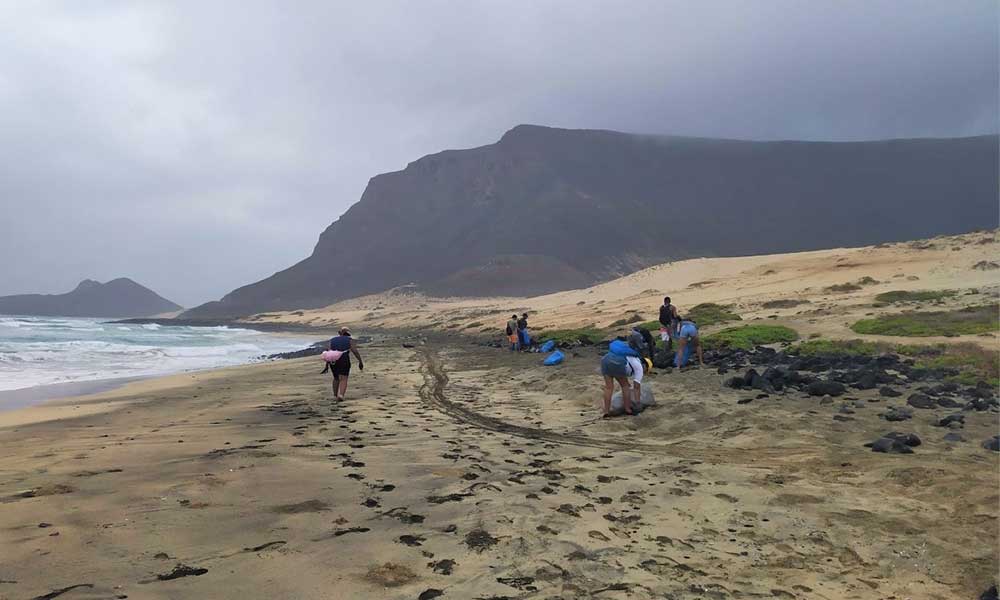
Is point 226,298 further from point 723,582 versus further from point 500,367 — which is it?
point 723,582

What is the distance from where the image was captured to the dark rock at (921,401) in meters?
8.20

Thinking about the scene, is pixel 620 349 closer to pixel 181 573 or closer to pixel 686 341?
pixel 686 341

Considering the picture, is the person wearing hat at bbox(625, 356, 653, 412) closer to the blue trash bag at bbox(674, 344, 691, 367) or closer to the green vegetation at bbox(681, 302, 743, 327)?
the blue trash bag at bbox(674, 344, 691, 367)

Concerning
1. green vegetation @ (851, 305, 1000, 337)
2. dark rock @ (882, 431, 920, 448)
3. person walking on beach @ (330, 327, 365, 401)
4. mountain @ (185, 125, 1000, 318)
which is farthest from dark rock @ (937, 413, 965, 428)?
mountain @ (185, 125, 1000, 318)

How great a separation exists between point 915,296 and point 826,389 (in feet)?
45.5

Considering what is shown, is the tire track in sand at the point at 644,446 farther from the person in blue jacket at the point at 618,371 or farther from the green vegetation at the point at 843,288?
the green vegetation at the point at 843,288

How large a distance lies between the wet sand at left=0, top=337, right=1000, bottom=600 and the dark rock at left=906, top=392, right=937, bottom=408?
0.32m

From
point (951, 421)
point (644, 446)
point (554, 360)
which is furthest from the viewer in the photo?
point (554, 360)

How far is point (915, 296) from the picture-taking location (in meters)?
19.7

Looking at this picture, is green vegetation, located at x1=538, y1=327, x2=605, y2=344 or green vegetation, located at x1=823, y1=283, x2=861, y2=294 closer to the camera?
green vegetation, located at x1=538, y1=327, x2=605, y2=344

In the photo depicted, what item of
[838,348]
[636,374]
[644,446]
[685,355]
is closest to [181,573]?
[644,446]

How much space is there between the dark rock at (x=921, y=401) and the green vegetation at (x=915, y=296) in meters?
13.2

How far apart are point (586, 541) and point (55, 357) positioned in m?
30.4

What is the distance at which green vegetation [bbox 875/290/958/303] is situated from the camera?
19.0 metres
